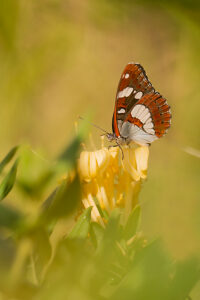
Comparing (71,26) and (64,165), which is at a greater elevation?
(71,26)

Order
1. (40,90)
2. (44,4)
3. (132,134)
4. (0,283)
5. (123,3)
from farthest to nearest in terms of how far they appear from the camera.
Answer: (40,90) < (44,4) < (123,3) < (132,134) < (0,283)

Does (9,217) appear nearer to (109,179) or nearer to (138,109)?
(109,179)

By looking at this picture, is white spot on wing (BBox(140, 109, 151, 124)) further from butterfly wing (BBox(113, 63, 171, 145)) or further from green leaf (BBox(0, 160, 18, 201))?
green leaf (BBox(0, 160, 18, 201))

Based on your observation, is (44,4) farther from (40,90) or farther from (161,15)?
(161,15)

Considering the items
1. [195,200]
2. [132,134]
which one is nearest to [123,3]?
[195,200]

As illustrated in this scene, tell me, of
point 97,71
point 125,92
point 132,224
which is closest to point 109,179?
point 132,224

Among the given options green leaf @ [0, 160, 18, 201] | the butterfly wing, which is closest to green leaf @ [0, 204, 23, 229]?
green leaf @ [0, 160, 18, 201]

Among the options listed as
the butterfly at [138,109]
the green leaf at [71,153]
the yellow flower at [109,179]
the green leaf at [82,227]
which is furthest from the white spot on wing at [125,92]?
the green leaf at [71,153]

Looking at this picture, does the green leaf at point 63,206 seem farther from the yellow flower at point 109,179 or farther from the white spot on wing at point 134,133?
the white spot on wing at point 134,133
